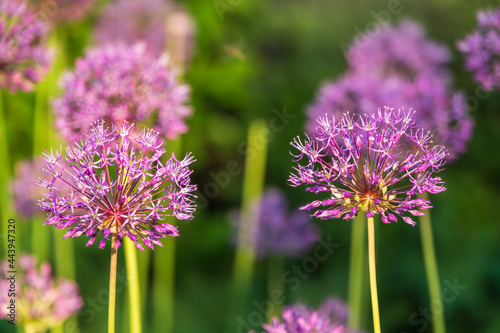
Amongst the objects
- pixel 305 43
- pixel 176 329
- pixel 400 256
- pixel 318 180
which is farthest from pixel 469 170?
pixel 318 180

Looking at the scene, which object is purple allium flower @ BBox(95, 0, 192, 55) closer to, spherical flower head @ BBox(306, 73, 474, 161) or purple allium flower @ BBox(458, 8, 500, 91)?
spherical flower head @ BBox(306, 73, 474, 161)

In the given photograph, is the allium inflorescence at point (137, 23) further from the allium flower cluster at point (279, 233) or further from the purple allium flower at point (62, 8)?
the allium flower cluster at point (279, 233)

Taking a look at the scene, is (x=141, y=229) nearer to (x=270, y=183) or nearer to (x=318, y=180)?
(x=318, y=180)

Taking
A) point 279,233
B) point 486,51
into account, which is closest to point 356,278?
point 279,233

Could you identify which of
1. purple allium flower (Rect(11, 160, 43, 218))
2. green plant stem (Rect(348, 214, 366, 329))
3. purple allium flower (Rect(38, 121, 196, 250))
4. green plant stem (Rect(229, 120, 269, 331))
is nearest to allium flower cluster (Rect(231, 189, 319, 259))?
green plant stem (Rect(229, 120, 269, 331))

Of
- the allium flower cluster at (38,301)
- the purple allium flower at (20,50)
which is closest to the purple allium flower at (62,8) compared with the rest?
the purple allium flower at (20,50)

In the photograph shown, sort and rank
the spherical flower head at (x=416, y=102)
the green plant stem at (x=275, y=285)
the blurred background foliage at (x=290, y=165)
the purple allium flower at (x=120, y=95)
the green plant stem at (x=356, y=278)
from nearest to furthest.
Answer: the purple allium flower at (x=120, y=95), the spherical flower head at (x=416, y=102), the green plant stem at (x=356, y=278), the green plant stem at (x=275, y=285), the blurred background foliage at (x=290, y=165)
